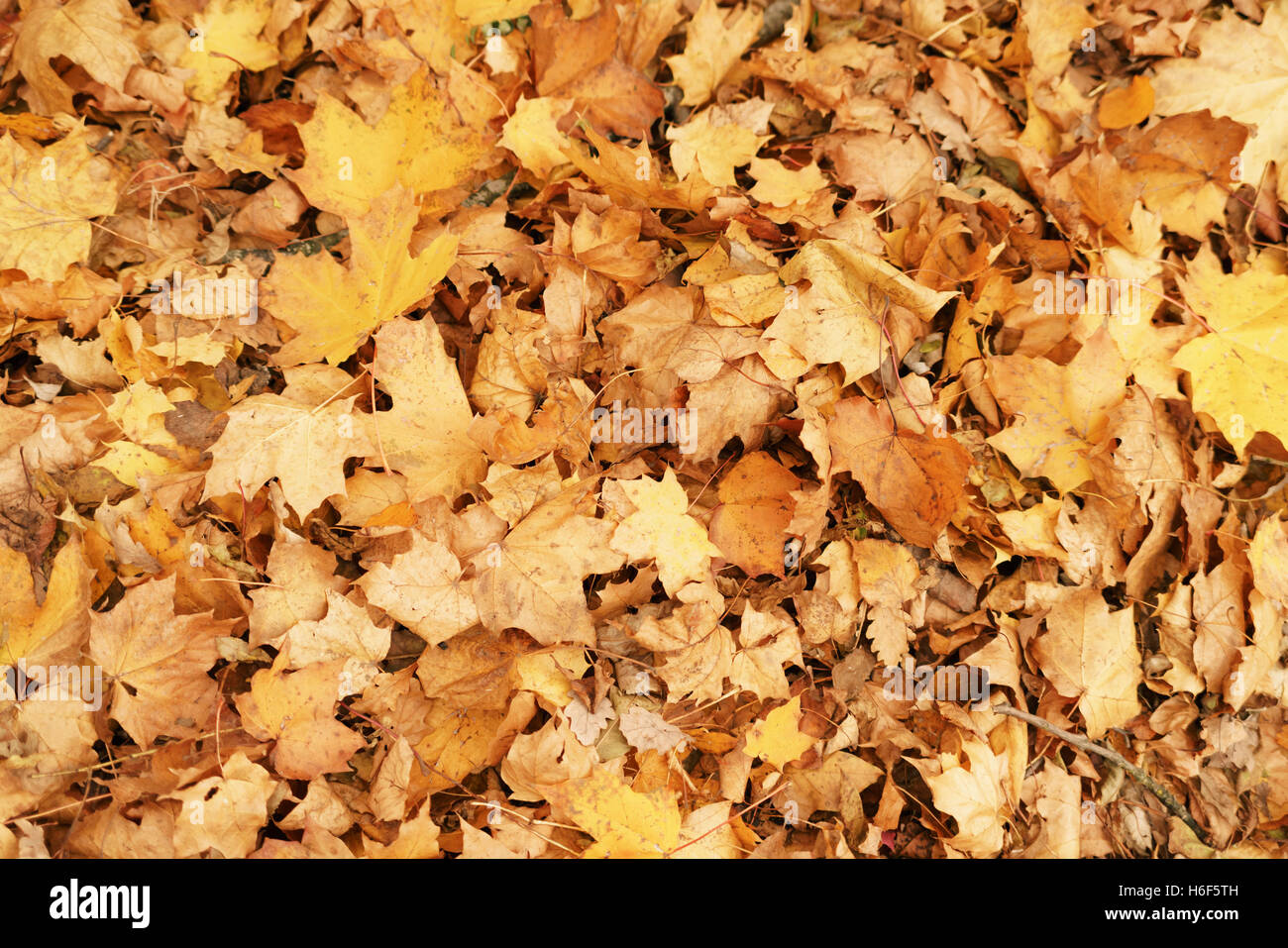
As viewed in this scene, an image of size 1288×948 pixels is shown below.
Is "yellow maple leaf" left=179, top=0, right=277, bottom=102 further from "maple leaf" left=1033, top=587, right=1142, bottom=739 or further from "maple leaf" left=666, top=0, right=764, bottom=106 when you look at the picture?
"maple leaf" left=1033, top=587, right=1142, bottom=739

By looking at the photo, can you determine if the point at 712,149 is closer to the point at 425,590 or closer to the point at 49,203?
the point at 425,590

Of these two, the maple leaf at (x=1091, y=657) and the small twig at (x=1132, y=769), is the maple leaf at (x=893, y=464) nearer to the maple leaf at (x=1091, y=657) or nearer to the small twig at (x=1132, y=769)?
the maple leaf at (x=1091, y=657)

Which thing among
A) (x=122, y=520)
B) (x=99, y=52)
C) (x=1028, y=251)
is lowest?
(x=122, y=520)

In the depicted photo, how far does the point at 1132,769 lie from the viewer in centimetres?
191

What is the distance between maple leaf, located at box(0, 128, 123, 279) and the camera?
1867 mm

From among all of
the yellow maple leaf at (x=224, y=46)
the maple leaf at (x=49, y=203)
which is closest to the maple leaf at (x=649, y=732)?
the maple leaf at (x=49, y=203)

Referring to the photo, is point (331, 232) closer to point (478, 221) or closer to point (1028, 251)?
point (478, 221)

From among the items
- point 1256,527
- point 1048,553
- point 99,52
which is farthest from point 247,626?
point 1256,527

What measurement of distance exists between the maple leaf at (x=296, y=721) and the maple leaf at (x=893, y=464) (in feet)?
4.12

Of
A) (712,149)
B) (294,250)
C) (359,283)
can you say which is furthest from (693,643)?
(294,250)

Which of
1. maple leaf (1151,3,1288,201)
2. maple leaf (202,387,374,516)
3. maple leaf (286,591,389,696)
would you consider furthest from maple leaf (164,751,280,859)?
maple leaf (1151,3,1288,201)

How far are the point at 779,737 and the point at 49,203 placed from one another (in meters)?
2.17
